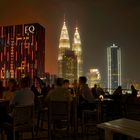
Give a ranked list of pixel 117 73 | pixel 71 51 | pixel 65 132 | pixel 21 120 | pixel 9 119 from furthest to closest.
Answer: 1. pixel 71 51
2. pixel 117 73
3. pixel 65 132
4. pixel 9 119
5. pixel 21 120

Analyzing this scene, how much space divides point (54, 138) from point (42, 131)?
99 centimetres

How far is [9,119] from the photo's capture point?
229 inches

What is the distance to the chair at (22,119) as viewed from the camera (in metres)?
5.05

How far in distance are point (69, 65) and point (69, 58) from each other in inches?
103

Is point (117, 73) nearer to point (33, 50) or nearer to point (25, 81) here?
point (25, 81)

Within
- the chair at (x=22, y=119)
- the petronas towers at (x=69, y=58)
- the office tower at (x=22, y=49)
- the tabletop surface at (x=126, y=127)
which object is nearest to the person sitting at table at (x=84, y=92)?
the chair at (x=22, y=119)

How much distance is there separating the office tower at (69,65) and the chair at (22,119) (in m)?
42.7

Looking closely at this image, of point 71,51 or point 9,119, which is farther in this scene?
point 71,51

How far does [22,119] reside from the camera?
5.16 metres

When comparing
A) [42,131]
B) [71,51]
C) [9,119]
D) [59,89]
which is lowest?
[42,131]

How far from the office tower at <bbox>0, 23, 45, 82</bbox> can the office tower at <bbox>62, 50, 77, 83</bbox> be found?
14.2 meters

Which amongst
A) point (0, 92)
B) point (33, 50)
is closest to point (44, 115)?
point (0, 92)

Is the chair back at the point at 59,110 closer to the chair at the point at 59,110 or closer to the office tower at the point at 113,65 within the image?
the chair at the point at 59,110

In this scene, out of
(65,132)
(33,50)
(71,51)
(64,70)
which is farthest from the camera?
(33,50)
